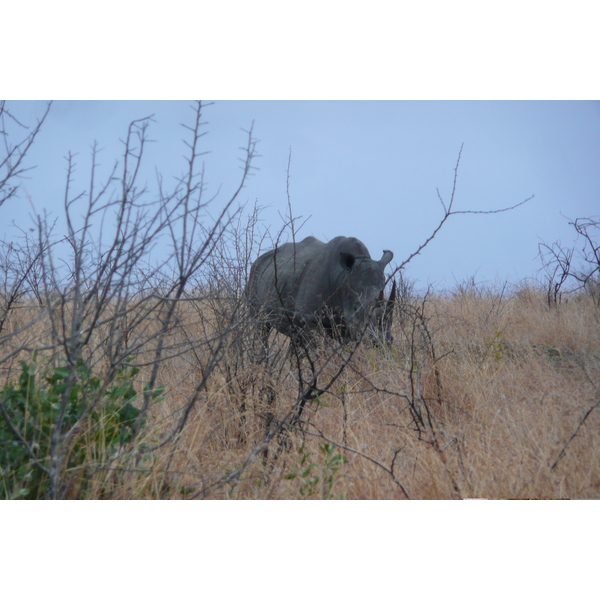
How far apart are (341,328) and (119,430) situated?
3192mm

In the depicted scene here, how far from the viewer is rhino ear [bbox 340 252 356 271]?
5105mm

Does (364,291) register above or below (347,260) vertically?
below

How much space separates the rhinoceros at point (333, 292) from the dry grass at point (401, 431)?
0.38m

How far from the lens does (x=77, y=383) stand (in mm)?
2193

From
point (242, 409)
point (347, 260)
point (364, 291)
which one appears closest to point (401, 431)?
point (242, 409)

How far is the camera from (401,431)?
10.1 feet

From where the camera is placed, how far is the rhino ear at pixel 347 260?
5.11m

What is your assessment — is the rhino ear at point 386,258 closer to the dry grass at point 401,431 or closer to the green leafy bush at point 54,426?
the dry grass at point 401,431

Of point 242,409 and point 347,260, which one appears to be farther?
point 347,260

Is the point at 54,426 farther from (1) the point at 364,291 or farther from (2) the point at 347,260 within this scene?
(2) the point at 347,260

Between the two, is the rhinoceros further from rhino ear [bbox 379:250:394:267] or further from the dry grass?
the dry grass

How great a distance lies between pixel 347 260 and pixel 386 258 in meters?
0.38

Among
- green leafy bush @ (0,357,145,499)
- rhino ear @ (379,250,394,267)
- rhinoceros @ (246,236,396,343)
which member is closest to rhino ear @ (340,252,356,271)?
rhinoceros @ (246,236,396,343)

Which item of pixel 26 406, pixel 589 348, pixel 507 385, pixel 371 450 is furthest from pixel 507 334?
pixel 26 406
